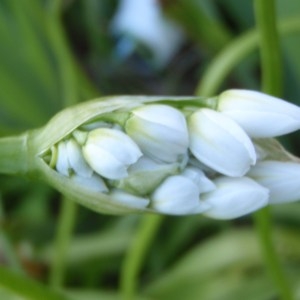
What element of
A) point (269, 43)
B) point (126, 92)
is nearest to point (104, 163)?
point (269, 43)

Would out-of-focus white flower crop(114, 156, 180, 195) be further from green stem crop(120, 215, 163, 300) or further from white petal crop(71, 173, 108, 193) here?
green stem crop(120, 215, 163, 300)

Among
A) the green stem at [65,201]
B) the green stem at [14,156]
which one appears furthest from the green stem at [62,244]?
the green stem at [14,156]

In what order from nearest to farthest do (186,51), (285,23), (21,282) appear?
(21,282) → (285,23) → (186,51)

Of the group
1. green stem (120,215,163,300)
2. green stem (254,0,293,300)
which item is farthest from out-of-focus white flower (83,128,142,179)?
green stem (120,215,163,300)

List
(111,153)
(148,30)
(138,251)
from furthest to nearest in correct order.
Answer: (148,30)
(138,251)
(111,153)

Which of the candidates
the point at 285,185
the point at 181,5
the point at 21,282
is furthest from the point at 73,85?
the point at 285,185

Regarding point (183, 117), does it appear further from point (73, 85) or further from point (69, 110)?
point (73, 85)

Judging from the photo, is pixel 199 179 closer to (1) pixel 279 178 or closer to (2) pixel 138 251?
(1) pixel 279 178
